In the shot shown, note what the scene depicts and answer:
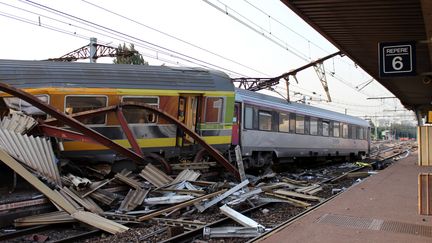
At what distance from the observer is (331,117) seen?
2586cm

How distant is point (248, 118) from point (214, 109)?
8.56 ft

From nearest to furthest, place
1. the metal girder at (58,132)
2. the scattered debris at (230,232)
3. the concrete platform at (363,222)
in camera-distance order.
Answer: the concrete platform at (363,222), the scattered debris at (230,232), the metal girder at (58,132)

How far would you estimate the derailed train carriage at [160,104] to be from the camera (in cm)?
1161

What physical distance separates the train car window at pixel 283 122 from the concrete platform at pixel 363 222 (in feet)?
25.7

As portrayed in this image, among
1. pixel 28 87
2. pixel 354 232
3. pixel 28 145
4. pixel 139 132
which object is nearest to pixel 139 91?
pixel 139 132

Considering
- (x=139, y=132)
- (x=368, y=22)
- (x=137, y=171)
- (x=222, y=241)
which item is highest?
(x=368, y=22)

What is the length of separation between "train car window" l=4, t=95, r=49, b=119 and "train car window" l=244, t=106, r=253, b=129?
7.53 metres

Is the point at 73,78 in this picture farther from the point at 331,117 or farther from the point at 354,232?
the point at 331,117

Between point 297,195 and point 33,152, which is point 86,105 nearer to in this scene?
point 33,152

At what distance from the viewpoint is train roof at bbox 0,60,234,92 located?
1141 centimetres

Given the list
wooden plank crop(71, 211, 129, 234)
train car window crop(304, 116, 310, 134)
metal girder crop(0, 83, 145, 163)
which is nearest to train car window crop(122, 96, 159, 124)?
metal girder crop(0, 83, 145, 163)

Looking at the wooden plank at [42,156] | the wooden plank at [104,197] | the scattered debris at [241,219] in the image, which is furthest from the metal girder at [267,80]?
the scattered debris at [241,219]

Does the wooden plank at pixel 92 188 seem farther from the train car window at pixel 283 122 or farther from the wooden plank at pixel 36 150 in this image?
the train car window at pixel 283 122

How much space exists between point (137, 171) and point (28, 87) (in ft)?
12.0
